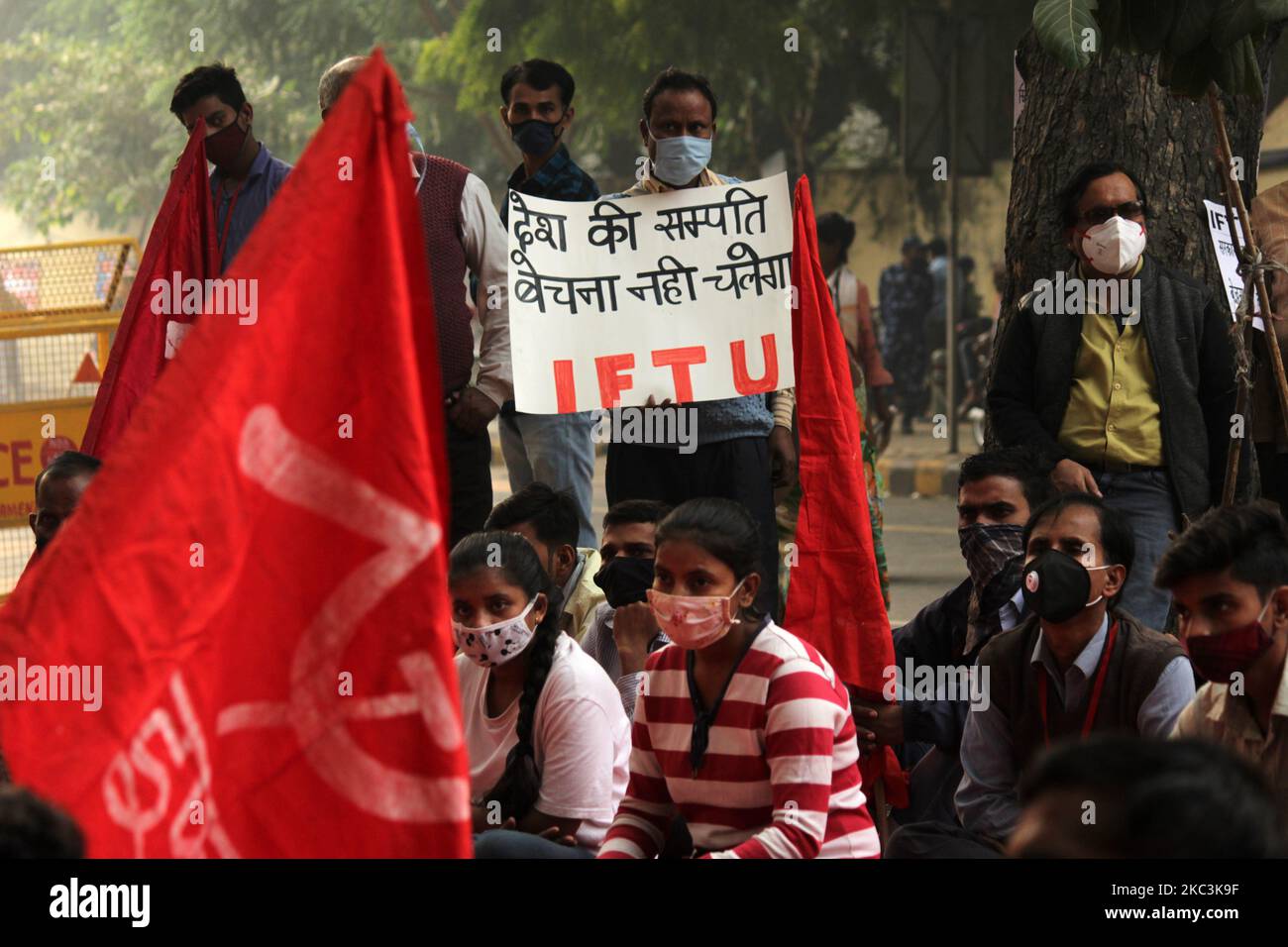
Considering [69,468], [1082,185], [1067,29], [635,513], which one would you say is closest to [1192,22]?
[1067,29]

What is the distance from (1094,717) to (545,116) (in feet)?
9.24

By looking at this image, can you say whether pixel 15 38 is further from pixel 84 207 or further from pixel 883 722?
pixel 883 722

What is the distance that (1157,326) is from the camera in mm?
5008

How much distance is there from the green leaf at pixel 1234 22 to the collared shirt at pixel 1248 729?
1.88 m

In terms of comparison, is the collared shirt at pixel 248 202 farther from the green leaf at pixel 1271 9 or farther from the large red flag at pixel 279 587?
the large red flag at pixel 279 587

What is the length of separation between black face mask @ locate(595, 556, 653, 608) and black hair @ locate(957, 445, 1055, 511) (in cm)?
84

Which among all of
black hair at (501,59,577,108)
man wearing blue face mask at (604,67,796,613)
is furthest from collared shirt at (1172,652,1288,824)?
black hair at (501,59,577,108)

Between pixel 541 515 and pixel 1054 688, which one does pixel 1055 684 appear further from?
pixel 541 515

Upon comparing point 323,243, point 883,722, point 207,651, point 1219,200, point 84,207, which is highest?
point 84,207

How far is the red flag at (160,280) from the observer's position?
5.49 metres

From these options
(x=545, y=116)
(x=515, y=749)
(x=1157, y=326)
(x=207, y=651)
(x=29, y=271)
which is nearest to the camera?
(x=207, y=651)

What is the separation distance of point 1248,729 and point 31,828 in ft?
7.06
